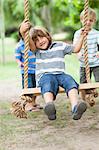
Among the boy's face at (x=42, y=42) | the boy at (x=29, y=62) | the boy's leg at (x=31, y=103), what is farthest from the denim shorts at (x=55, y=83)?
the boy's leg at (x=31, y=103)

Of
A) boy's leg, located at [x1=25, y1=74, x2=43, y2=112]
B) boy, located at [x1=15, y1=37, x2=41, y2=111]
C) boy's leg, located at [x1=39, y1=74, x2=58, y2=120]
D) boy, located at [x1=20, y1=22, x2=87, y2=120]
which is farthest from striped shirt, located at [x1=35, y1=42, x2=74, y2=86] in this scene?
boy's leg, located at [x1=25, y1=74, x2=43, y2=112]

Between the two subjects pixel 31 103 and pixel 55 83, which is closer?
pixel 55 83

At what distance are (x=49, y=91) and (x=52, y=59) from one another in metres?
0.55

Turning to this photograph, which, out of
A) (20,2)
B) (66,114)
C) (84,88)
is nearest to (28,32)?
(84,88)

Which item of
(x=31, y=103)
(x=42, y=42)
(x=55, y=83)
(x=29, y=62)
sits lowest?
(x=31, y=103)

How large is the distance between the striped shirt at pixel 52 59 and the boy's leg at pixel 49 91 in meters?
0.10

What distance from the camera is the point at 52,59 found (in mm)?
5121

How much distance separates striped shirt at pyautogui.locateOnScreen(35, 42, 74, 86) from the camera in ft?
16.6

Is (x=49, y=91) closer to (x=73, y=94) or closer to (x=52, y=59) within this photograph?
(x=73, y=94)

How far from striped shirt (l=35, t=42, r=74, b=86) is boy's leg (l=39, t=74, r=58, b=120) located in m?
0.10

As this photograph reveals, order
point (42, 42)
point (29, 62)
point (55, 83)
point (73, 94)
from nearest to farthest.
Answer: point (73, 94) → point (55, 83) → point (42, 42) → point (29, 62)

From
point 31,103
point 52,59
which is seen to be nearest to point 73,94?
point 52,59

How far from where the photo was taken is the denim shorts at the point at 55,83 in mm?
4746

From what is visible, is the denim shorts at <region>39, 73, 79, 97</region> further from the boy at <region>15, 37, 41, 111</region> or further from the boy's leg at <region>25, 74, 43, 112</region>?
the boy's leg at <region>25, 74, 43, 112</region>
